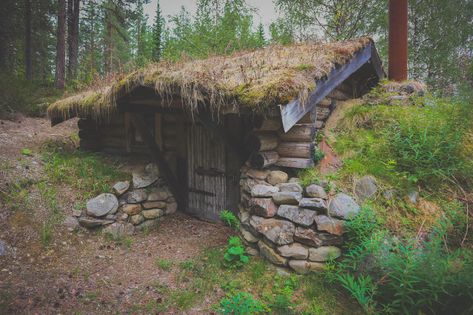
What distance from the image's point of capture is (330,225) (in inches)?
126

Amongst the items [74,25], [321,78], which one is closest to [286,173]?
[321,78]

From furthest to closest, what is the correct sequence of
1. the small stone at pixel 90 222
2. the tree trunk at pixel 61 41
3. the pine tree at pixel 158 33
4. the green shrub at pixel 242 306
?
the pine tree at pixel 158 33, the tree trunk at pixel 61 41, the small stone at pixel 90 222, the green shrub at pixel 242 306

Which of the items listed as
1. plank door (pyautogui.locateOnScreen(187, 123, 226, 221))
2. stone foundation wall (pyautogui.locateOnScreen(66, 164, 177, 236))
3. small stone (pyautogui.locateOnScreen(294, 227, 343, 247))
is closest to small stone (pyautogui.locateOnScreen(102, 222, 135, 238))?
stone foundation wall (pyautogui.locateOnScreen(66, 164, 177, 236))

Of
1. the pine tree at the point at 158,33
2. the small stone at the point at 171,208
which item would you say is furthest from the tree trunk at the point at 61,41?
the small stone at the point at 171,208

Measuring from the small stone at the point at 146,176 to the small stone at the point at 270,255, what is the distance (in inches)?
102

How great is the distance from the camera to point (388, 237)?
3014 millimetres

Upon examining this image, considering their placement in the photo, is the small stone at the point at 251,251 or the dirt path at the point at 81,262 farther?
the small stone at the point at 251,251

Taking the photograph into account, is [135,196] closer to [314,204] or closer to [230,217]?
[230,217]

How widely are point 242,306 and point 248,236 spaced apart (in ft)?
3.63

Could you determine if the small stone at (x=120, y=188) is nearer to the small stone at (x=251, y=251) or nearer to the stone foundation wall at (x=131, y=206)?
the stone foundation wall at (x=131, y=206)

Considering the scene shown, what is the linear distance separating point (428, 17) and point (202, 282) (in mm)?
12778

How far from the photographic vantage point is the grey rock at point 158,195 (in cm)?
516

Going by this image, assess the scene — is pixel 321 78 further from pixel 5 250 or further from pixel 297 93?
pixel 5 250

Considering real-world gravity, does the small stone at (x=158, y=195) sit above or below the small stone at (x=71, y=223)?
above
